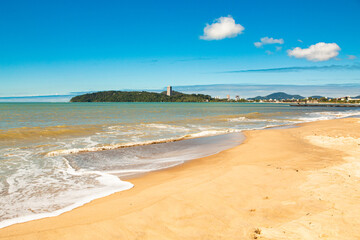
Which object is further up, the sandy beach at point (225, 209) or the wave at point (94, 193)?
the sandy beach at point (225, 209)

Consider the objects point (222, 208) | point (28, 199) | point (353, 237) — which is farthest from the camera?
point (28, 199)

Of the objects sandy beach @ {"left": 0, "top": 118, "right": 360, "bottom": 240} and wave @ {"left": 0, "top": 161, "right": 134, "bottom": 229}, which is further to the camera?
wave @ {"left": 0, "top": 161, "right": 134, "bottom": 229}

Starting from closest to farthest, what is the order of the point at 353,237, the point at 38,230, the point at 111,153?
the point at 353,237 → the point at 38,230 → the point at 111,153

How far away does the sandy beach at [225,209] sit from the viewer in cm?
411

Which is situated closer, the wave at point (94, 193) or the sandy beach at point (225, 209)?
the sandy beach at point (225, 209)

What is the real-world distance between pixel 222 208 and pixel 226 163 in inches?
182

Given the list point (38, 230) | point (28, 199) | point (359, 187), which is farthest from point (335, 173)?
point (28, 199)

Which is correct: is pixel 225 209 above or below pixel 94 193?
above

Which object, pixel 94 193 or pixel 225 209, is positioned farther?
pixel 94 193

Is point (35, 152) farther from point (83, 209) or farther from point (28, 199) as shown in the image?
point (83, 209)

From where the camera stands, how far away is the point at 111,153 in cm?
1209

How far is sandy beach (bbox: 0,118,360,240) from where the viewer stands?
4.11m

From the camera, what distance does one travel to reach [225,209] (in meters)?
5.02

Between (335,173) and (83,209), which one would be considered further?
(335,173)
